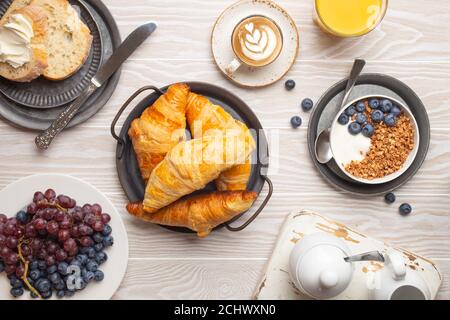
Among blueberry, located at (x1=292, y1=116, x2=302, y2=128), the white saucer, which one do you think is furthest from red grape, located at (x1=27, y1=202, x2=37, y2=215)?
blueberry, located at (x1=292, y1=116, x2=302, y2=128)

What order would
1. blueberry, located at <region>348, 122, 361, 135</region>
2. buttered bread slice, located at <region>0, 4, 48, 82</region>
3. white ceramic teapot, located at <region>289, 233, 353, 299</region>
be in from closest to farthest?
white ceramic teapot, located at <region>289, 233, 353, 299</region>, buttered bread slice, located at <region>0, 4, 48, 82</region>, blueberry, located at <region>348, 122, 361, 135</region>

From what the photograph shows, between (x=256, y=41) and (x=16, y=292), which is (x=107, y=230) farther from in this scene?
(x=256, y=41)

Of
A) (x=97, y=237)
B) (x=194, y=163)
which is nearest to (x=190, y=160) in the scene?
(x=194, y=163)

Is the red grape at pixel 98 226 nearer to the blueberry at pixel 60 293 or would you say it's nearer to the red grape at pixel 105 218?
the red grape at pixel 105 218

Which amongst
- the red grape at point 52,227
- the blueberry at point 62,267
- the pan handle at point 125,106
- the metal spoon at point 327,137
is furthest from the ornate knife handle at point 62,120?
the metal spoon at point 327,137

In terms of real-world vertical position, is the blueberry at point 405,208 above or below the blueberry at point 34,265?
above

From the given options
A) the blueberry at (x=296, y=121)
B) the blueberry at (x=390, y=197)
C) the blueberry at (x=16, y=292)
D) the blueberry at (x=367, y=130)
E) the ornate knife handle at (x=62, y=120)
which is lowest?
the blueberry at (x=16, y=292)

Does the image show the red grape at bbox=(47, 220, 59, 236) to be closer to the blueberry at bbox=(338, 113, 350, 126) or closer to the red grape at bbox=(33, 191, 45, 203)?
the red grape at bbox=(33, 191, 45, 203)
